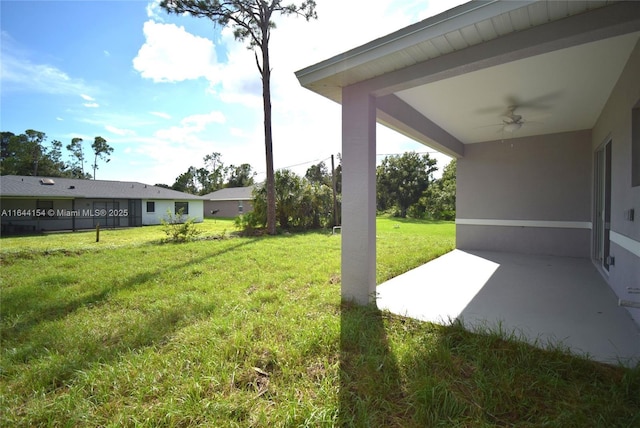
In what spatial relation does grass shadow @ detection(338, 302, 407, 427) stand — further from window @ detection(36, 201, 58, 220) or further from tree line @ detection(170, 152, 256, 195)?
tree line @ detection(170, 152, 256, 195)

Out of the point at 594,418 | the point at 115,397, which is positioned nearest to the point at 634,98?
the point at 594,418

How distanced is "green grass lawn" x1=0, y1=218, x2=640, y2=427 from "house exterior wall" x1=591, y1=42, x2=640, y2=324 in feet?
5.11

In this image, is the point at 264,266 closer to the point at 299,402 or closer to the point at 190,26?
the point at 299,402

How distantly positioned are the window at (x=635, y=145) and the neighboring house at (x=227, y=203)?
25321 mm

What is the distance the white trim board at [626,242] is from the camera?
2699 mm

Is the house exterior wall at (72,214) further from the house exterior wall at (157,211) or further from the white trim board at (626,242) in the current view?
the white trim board at (626,242)

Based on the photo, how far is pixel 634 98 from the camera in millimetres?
2828

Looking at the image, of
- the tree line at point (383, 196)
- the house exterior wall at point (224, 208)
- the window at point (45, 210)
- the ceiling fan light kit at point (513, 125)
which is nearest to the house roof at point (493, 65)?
the ceiling fan light kit at point (513, 125)

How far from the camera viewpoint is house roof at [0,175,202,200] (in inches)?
579

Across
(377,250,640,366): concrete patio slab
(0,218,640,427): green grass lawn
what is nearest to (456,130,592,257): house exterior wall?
(377,250,640,366): concrete patio slab

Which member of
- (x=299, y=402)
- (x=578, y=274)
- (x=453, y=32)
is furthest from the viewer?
(x=578, y=274)

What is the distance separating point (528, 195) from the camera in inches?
263

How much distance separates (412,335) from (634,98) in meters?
3.27

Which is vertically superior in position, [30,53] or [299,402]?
[30,53]
